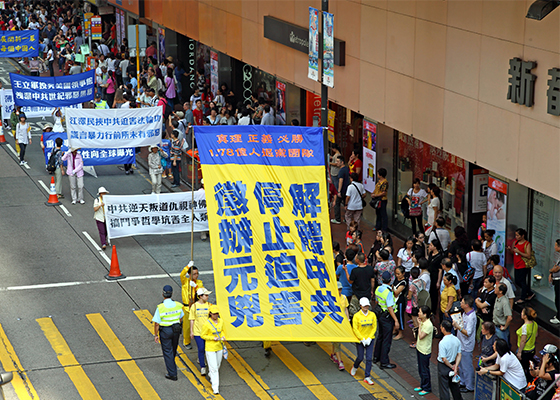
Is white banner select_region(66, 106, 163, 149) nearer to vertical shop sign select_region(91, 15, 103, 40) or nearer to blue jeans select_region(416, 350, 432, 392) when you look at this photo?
blue jeans select_region(416, 350, 432, 392)

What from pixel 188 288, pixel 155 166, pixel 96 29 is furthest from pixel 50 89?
pixel 188 288

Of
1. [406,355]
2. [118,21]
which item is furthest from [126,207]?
[118,21]

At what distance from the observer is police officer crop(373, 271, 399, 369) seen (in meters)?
14.1

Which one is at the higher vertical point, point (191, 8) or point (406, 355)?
point (191, 8)

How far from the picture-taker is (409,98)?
17.6 meters

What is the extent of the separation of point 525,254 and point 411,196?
4221mm

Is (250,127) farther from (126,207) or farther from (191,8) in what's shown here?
(191,8)

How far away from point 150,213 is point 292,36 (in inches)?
256

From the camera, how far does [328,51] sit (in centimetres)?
1652

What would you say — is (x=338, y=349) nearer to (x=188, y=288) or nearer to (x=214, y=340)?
(x=214, y=340)

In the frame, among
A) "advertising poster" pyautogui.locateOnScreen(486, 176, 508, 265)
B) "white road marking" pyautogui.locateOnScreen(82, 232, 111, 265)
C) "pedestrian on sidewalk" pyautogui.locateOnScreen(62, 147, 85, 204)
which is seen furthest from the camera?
"pedestrian on sidewalk" pyautogui.locateOnScreen(62, 147, 85, 204)

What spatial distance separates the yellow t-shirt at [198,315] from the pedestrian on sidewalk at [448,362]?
12.5 ft

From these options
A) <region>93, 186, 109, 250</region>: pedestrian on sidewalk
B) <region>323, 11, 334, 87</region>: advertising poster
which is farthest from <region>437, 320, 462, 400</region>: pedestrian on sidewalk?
<region>93, 186, 109, 250</region>: pedestrian on sidewalk

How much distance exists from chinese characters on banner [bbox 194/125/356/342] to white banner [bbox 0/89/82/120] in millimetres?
16410
